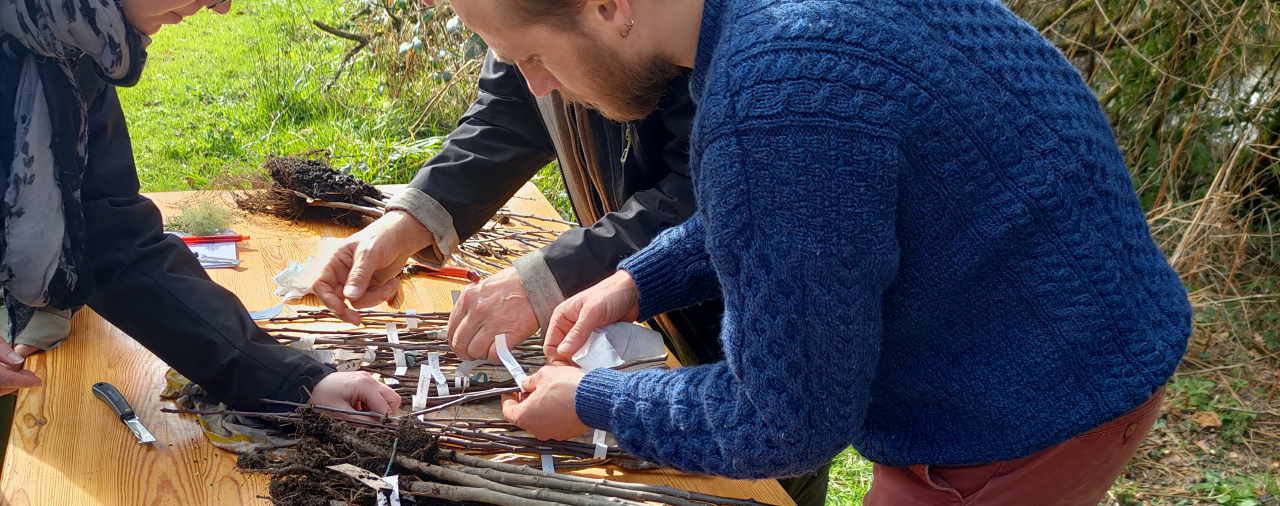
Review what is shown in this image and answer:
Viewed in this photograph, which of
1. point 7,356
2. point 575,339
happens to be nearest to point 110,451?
point 7,356

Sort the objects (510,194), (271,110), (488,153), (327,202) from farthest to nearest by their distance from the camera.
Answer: (271,110), (327,202), (510,194), (488,153)

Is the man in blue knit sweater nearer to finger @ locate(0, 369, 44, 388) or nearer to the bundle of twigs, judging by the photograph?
the bundle of twigs

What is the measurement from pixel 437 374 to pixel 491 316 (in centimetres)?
17

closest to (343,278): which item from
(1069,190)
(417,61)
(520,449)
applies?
(520,449)

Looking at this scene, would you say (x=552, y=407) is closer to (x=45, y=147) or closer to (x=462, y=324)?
(x=462, y=324)

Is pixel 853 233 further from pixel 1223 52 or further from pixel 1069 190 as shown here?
pixel 1223 52

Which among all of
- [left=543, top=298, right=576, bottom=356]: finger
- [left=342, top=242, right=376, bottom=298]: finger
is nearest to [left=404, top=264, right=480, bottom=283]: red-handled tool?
[left=342, top=242, right=376, bottom=298]: finger

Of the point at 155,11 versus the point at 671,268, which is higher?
the point at 155,11

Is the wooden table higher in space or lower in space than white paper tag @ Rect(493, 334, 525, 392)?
higher

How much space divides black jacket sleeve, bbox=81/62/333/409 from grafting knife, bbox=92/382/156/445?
0.11m

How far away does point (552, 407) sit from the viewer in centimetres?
175

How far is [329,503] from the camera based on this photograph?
1.69 m

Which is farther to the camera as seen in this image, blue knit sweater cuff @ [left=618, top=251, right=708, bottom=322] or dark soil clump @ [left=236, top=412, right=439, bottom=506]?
blue knit sweater cuff @ [left=618, top=251, right=708, bottom=322]

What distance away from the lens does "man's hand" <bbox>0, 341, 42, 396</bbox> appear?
1806 mm
